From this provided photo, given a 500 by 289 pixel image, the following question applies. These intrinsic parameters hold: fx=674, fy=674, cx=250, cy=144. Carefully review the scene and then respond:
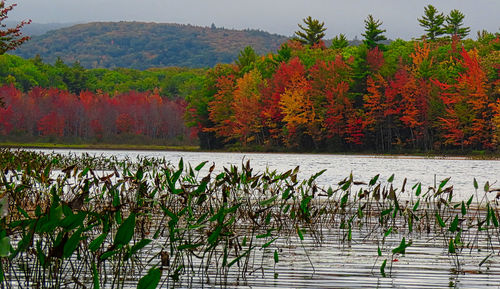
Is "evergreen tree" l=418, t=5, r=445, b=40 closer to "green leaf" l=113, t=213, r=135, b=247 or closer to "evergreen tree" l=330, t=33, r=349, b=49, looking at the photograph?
"evergreen tree" l=330, t=33, r=349, b=49

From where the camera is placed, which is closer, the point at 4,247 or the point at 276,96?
the point at 4,247

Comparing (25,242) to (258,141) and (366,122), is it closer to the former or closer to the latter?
(366,122)

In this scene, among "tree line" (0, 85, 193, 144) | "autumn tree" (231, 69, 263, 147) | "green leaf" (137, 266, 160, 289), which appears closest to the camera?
"green leaf" (137, 266, 160, 289)

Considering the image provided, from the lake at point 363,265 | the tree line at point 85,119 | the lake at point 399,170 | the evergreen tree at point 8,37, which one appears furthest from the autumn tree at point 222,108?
the lake at point 363,265

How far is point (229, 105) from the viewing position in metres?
72.9

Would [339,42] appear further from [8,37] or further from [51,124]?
[8,37]

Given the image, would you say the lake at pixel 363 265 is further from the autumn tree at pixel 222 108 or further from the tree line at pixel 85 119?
the tree line at pixel 85 119

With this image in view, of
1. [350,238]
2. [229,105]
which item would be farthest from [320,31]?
[350,238]

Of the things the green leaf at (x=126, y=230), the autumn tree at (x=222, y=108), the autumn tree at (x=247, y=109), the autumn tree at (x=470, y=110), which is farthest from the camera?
the autumn tree at (x=222, y=108)

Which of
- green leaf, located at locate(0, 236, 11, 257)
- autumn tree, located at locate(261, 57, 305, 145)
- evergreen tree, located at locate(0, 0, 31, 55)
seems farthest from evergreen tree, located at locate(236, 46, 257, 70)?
green leaf, located at locate(0, 236, 11, 257)

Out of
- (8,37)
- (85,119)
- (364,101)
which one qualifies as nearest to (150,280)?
(8,37)

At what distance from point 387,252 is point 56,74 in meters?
125

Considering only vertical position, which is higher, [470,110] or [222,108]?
[222,108]

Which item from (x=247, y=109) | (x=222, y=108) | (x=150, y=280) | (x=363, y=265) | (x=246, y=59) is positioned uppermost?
(x=246, y=59)
